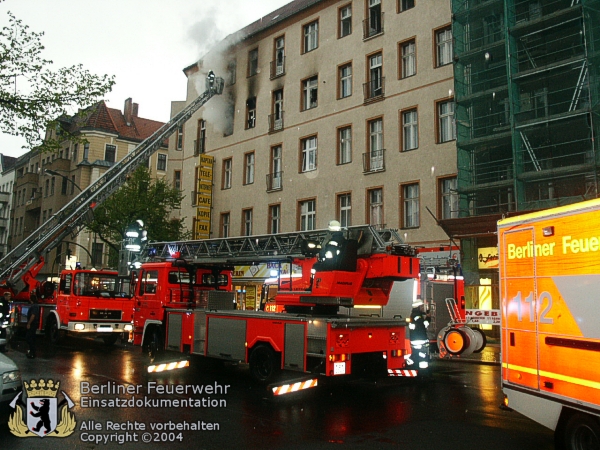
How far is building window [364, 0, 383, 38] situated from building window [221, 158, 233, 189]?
37.2ft

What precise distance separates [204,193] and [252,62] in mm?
8436

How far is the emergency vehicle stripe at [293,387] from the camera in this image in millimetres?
9125

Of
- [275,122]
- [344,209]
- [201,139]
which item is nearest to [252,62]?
[275,122]

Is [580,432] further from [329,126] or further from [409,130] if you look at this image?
[329,126]

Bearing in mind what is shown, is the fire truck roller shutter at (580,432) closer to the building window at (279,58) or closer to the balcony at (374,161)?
the balcony at (374,161)

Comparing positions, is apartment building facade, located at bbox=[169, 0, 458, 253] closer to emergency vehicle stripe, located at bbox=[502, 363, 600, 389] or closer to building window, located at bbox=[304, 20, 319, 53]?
building window, located at bbox=[304, 20, 319, 53]

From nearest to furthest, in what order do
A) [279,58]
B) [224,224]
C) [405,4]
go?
[405,4] → [279,58] → [224,224]

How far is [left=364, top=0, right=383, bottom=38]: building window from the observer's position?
26109mm

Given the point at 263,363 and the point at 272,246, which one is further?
the point at 272,246

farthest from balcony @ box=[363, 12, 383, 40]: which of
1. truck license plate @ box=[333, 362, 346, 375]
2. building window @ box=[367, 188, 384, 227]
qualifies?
truck license plate @ box=[333, 362, 346, 375]

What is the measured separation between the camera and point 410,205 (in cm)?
2372

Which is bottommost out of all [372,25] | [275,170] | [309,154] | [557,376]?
[557,376]

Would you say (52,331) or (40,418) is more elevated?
(52,331)

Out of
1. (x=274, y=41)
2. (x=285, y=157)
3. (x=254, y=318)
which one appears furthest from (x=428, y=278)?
(x=274, y=41)
